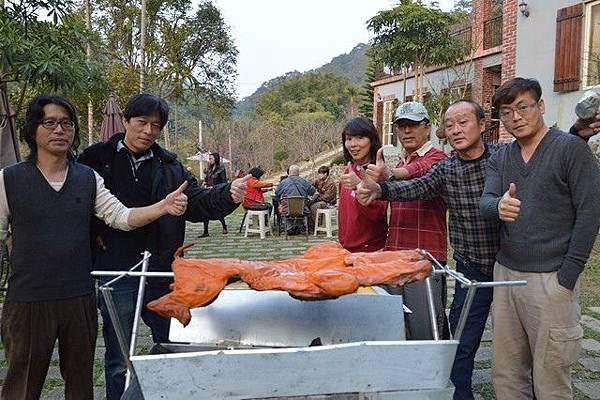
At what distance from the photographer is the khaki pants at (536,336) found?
2357mm

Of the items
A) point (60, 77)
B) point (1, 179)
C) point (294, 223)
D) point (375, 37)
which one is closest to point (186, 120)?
point (375, 37)

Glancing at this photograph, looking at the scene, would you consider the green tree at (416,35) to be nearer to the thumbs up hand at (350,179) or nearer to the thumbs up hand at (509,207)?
the thumbs up hand at (350,179)

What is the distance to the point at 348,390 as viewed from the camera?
1752 mm

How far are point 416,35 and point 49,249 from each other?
652 inches

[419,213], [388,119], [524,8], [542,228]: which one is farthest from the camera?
[388,119]

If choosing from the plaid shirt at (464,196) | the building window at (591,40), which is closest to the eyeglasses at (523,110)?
the plaid shirt at (464,196)

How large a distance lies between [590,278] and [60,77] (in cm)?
653

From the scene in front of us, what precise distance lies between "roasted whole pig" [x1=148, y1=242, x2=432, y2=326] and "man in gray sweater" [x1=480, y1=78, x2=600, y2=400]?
1.78 ft

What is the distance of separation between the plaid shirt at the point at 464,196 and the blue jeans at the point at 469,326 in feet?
0.24

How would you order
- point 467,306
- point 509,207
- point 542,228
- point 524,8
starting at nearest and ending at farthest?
point 467,306 → point 509,207 → point 542,228 → point 524,8

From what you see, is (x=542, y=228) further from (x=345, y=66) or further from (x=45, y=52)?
(x=345, y=66)

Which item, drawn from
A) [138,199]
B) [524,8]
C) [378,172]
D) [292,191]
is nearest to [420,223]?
[378,172]

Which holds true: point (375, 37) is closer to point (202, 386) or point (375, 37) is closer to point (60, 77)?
point (60, 77)

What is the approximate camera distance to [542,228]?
2.39m
